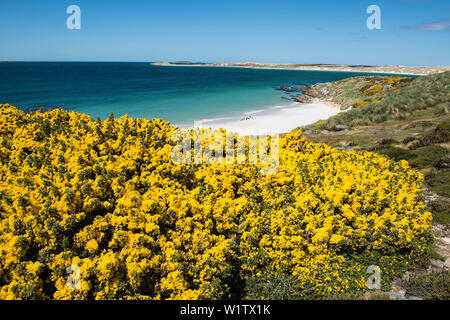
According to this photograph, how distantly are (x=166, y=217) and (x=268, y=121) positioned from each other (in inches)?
1409

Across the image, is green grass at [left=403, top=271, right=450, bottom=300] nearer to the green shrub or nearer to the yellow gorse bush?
the yellow gorse bush

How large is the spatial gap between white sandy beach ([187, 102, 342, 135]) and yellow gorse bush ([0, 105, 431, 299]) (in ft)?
79.2

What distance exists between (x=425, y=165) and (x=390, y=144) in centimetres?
392

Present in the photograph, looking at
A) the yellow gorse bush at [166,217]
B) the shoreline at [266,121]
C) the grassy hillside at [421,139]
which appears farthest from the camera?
the shoreline at [266,121]

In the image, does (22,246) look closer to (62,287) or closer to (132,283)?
(62,287)

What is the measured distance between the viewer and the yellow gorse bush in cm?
588

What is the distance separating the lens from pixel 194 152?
1006 cm

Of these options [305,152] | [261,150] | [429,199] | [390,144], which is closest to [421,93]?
[390,144]

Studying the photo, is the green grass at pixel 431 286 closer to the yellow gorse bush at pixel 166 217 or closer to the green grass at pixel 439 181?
the yellow gorse bush at pixel 166 217

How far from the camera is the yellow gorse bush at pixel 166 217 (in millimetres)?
5875

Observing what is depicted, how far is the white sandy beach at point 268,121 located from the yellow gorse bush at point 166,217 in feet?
79.2

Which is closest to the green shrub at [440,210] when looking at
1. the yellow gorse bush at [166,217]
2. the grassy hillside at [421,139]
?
the grassy hillside at [421,139]

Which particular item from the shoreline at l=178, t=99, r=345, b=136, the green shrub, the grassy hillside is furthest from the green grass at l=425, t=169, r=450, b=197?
the shoreline at l=178, t=99, r=345, b=136

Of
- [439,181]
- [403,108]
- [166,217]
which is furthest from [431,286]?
[403,108]
